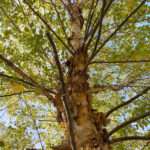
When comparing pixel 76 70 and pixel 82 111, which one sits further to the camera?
pixel 76 70

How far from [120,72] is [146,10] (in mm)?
975

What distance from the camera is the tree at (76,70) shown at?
7.47 ft

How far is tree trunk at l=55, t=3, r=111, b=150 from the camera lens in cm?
211

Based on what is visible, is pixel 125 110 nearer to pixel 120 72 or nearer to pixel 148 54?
pixel 120 72

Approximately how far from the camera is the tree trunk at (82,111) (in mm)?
2105

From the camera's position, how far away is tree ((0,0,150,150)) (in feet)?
7.47

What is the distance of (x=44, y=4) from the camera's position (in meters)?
4.01

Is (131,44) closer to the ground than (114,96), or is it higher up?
higher up

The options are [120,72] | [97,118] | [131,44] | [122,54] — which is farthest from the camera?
[120,72]

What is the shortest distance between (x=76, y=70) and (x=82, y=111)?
554 millimetres

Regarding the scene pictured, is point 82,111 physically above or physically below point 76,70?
below

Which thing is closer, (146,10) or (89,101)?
(89,101)

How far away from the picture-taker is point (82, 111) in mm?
2381

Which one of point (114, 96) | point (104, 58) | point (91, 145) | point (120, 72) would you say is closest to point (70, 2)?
point (104, 58)
